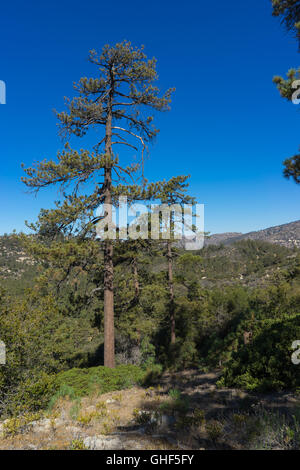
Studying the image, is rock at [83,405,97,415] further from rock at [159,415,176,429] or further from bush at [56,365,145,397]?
rock at [159,415,176,429]

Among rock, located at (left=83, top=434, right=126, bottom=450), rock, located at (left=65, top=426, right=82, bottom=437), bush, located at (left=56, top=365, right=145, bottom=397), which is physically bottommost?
bush, located at (left=56, top=365, right=145, bottom=397)

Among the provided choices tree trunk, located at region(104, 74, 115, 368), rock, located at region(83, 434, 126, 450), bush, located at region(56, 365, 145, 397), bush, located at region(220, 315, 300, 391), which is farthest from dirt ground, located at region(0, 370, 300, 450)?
tree trunk, located at region(104, 74, 115, 368)

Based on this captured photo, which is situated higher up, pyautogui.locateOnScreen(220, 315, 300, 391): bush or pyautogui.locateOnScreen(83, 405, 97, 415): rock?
pyautogui.locateOnScreen(220, 315, 300, 391): bush

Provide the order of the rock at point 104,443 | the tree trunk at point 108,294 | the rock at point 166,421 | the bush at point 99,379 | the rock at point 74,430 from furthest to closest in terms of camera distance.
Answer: the tree trunk at point 108,294 → the bush at point 99,379 → the rock at point 166,421 → the rock at point 74,430 → the rock at point 104,443

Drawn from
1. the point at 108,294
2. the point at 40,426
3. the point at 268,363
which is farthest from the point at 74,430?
the point at 108,294

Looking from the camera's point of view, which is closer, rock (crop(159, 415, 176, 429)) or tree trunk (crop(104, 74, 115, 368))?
rock (crop(159, 415, 176, 429))

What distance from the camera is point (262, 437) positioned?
3.08 metres

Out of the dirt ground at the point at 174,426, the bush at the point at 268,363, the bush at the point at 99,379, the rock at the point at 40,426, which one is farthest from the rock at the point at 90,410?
the bush at the point at 268,363

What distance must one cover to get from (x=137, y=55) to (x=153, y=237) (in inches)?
272

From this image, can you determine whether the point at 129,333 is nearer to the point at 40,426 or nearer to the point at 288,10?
the point at 40,426

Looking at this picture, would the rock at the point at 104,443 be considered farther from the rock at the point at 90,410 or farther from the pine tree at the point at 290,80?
the pine tree at the point at 290,80

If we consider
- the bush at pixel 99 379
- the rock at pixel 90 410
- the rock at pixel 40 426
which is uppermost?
the rock at pixel 40 426
